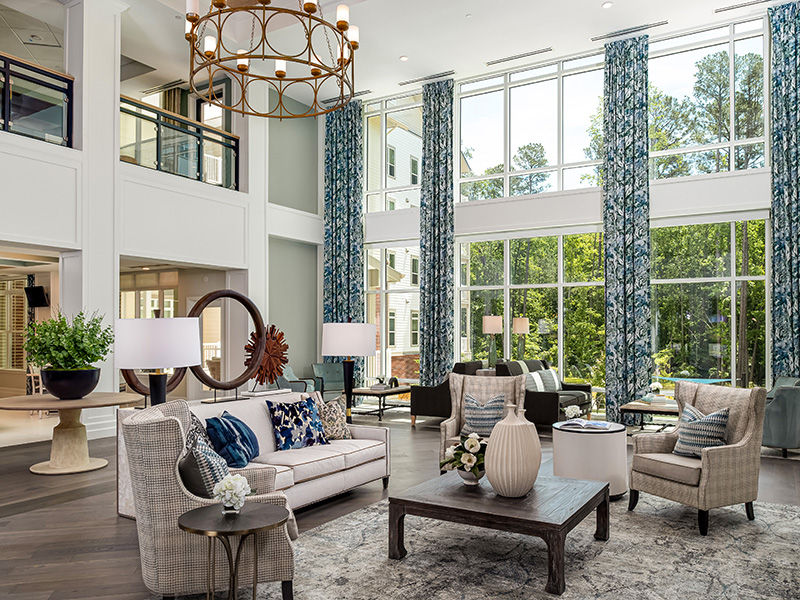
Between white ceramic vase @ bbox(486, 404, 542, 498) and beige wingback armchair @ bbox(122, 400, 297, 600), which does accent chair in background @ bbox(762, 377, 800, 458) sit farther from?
beige wingback armchair @ bbox(122, 400, 297, 600)

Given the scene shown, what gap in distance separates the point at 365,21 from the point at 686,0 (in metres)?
4.24

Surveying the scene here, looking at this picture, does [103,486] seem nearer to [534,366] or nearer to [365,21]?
[534,366]

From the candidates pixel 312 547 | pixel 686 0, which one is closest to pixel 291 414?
pixel 312 547

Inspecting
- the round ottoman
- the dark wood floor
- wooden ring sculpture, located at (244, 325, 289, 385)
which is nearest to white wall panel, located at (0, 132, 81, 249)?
the dark wood floor

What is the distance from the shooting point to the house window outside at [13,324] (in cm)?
1232

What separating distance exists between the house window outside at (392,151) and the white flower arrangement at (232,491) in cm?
917

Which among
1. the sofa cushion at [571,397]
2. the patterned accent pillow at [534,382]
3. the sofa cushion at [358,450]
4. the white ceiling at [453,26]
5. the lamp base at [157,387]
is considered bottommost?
the sofa cushion at [571,397]

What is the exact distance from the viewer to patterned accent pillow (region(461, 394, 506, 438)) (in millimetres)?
5773

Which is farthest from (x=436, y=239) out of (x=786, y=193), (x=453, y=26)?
(x=786, y=193)

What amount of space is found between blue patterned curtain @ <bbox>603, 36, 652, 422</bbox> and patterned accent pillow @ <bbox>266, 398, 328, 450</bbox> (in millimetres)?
5230

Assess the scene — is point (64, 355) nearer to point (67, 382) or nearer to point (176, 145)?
point (67, 382)

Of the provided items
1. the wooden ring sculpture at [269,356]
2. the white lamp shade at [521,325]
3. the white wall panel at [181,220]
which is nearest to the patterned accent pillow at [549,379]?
the white lamp shade at [521,325]

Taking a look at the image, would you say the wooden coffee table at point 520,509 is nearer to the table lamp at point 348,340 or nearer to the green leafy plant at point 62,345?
the table lamp at point 348,340

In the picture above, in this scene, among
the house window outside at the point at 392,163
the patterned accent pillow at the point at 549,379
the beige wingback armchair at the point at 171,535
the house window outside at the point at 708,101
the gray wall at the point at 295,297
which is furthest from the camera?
the house window outside at the point at 392,163
